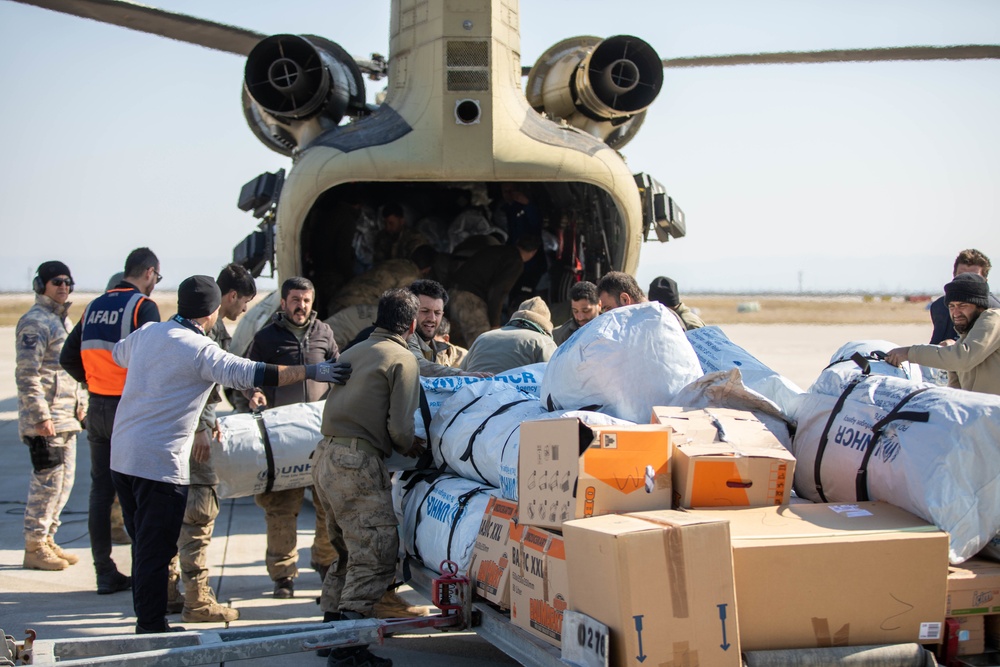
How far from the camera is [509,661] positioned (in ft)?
15.9

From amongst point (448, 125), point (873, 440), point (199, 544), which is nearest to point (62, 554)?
point (199, 544)

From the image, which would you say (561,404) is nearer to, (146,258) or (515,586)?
(515,586)

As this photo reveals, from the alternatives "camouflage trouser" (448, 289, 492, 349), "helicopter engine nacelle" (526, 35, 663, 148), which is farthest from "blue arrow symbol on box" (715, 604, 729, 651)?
"helicopter engine nacelle" (526, 35, 663, 148)

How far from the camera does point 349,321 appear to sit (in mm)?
8594

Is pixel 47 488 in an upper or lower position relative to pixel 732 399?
lower

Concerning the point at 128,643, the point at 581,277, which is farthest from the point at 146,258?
the point at 581,277

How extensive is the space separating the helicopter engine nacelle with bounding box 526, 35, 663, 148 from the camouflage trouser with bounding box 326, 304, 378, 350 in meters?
2.74

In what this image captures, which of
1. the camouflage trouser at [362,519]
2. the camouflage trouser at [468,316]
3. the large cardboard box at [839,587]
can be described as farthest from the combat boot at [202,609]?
the camouflage trouser at [468,316]

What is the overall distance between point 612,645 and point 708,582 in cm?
33

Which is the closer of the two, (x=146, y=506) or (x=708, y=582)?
(x=708, y=582)

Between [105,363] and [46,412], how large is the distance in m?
1.08

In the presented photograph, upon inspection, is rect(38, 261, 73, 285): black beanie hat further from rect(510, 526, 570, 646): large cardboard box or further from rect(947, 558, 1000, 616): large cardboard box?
rect(947, 558, 1000, 616): large cardboard box

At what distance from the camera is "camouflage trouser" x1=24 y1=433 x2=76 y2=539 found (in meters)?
6.41

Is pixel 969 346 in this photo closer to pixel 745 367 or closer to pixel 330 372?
pixel 745 367
